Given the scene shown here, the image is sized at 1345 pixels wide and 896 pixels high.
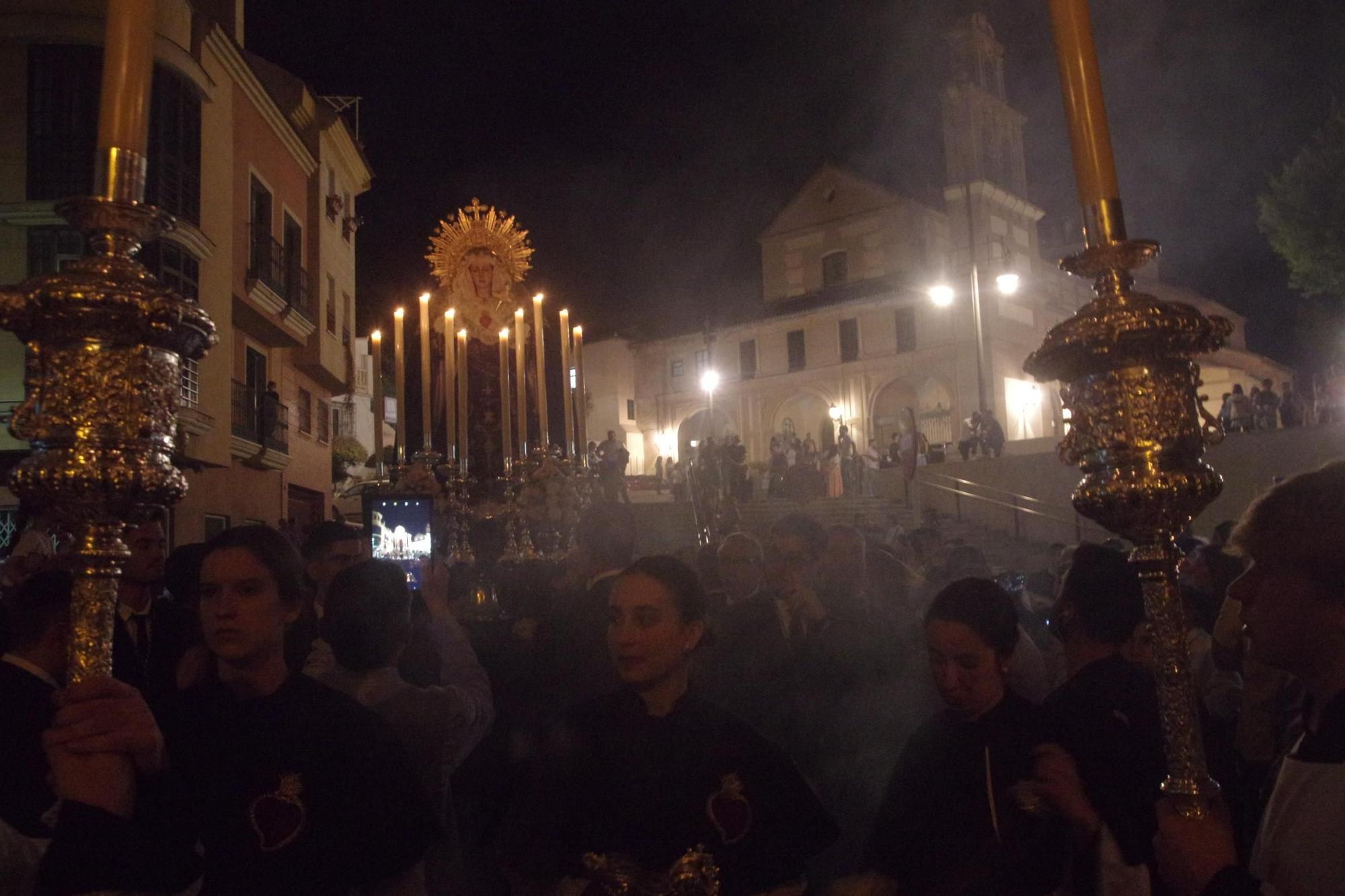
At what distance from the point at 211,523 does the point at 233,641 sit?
761 inches

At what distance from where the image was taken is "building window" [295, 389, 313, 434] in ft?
85.8

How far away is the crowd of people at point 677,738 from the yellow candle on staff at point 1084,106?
2.58 feet

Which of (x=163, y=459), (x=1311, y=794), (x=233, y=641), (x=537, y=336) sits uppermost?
(x=537, y=336)

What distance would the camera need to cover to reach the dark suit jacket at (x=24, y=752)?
2.94 metres

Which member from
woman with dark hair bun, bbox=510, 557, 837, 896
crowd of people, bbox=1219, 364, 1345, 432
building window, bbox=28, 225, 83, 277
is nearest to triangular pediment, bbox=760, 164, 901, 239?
crowd of people, bbox=1219, 364, 1345, 432

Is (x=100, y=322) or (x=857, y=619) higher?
(x=100, y=322)

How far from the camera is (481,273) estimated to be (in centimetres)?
824

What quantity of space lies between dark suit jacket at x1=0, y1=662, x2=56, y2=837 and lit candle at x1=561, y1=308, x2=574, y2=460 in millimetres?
4332

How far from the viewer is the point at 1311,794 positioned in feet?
6.31

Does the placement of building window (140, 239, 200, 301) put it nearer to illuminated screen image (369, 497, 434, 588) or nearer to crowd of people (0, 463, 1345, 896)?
illuminated screen image (369, 497, 434, 588)

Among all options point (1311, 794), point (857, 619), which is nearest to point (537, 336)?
point (857, 619)

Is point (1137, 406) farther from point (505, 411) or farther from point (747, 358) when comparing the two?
point (747, 358)

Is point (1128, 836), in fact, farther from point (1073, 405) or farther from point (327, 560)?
point (327, 560)

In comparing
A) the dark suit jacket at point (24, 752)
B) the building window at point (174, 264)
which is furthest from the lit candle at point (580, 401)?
the building window at point (174, 264)
